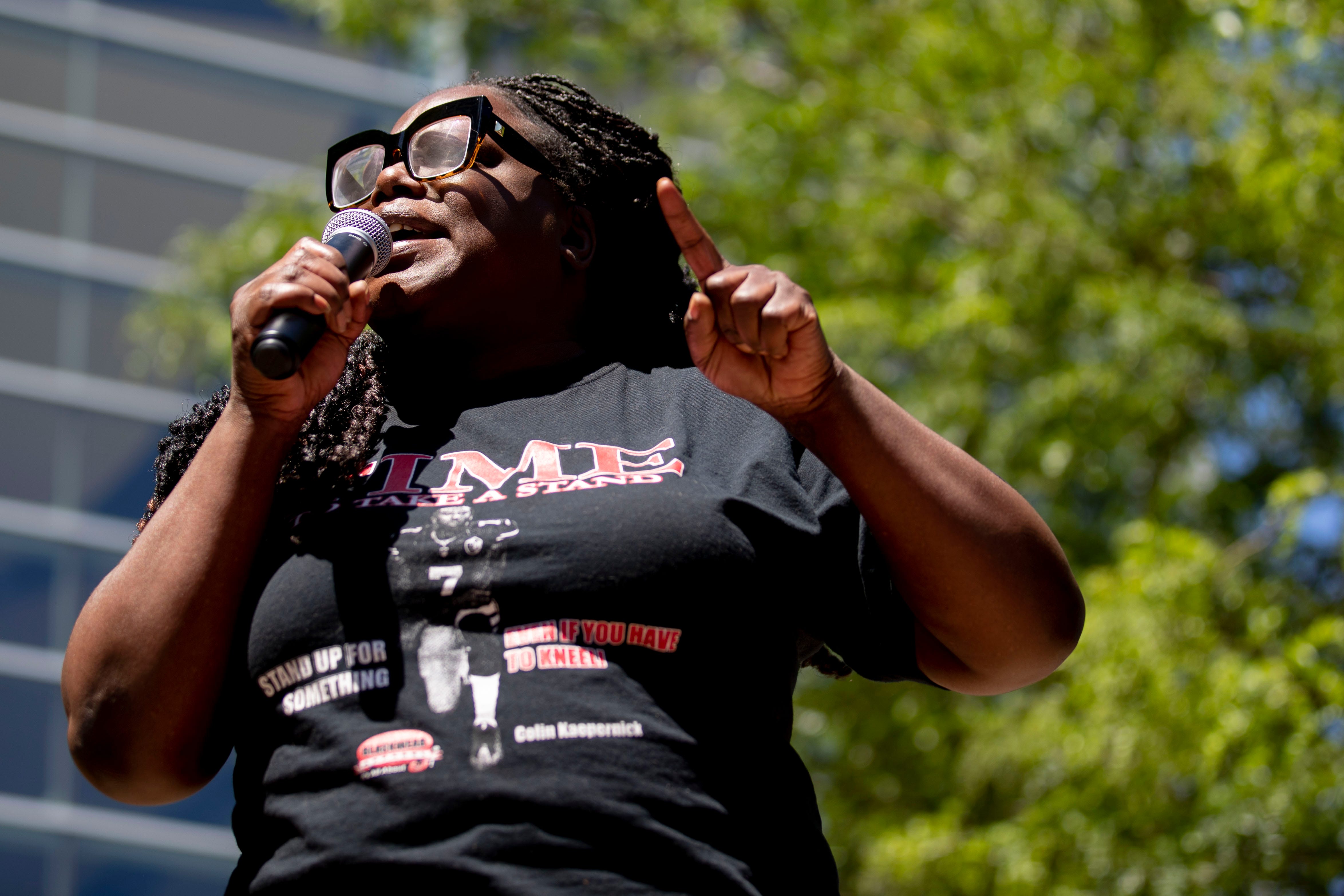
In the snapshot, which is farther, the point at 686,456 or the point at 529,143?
the point at 529,143

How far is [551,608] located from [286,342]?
45 centimetres

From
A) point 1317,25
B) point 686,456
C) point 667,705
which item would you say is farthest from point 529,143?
point 1317,25

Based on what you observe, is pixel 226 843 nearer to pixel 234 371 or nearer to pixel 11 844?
pixel 11 844

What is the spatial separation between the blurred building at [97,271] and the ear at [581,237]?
10.0m

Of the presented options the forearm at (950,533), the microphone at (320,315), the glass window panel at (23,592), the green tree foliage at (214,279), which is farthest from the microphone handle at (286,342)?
the glass window panel at (23,592)

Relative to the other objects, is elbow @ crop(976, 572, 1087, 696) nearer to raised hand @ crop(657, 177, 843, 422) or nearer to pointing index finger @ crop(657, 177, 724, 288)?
raised hand @ crop(657, 177, 843, 422)

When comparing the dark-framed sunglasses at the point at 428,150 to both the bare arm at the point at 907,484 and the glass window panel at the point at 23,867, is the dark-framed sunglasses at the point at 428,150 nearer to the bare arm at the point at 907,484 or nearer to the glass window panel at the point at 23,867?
the bare arm at the point at 907,484

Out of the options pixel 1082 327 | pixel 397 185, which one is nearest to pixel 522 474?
pixel 397 185

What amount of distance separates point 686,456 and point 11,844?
12.0 meters

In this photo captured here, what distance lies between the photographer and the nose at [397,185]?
2102 millimetres

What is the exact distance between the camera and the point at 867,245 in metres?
7.00

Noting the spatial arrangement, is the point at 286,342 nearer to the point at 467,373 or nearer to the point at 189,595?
the point at 189,595

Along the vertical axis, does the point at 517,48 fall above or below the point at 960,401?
above

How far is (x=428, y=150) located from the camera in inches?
83.4
